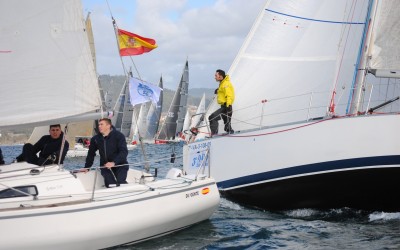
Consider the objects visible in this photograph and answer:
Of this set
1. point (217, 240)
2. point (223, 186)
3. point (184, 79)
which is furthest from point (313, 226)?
point (184, 79)

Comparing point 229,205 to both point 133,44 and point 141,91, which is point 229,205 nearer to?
point 141,91

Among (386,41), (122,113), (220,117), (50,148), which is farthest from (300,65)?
(122,113)

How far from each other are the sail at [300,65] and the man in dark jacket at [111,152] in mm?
4125

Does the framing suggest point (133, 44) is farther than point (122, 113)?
No

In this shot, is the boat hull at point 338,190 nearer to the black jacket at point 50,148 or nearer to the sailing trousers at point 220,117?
the sailing trousers at point 220,117

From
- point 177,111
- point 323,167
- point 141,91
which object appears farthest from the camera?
point 177,111

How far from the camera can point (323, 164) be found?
367 inches

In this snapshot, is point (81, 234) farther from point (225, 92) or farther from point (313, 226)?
point (225, 92)

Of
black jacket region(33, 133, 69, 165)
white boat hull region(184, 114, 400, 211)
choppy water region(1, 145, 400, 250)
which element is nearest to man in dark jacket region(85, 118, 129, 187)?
black jacket region(33, 133, 69, 165)

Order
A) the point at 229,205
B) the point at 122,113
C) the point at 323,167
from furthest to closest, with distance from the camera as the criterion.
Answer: the point at 122,113, the point at 229,205, the point at 323,167

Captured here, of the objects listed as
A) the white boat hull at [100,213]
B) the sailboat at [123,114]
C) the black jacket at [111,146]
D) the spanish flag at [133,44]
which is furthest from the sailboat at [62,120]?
the sailboat at [123,114]

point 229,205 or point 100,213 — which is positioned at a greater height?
point 229,205

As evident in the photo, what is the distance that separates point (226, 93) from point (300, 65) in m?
1.82

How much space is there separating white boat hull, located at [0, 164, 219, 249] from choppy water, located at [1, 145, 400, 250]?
1.13 ft
